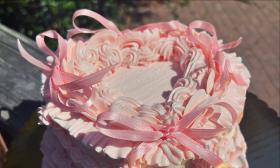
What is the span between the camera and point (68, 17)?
170 inches

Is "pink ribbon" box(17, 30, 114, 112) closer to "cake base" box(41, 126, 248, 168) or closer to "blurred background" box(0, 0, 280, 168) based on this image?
"cake base" box(41, 126, 248, 168)

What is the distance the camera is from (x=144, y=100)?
6.45 ft

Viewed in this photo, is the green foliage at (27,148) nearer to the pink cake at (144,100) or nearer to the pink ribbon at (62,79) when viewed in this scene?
the pink cake at (144,100)

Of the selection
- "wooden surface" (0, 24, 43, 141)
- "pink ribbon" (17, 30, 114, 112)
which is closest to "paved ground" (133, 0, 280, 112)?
"wooden surface" (0, 24, 43, 141)

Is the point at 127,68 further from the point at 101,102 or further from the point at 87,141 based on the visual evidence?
the point at 87,141

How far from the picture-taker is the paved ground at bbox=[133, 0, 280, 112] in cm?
486

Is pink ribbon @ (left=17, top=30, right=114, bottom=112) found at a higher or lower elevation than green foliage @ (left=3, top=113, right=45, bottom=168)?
higher

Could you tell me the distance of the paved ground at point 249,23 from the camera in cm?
486

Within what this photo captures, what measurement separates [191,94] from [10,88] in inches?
45.3

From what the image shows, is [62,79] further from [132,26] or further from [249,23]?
[249,23]

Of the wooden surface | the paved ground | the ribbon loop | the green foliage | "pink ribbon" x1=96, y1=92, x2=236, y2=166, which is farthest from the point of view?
the paved ground

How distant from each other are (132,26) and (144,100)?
10.8 feet

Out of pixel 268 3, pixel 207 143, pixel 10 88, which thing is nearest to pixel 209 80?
pixel 207 143

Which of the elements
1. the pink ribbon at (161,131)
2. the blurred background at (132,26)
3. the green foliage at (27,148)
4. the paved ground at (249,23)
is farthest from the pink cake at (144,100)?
the paved ground at (249,23)
